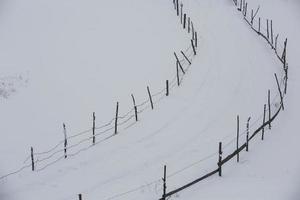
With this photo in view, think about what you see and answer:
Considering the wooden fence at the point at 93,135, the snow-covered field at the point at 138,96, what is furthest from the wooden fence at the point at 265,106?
the wooden fence at the point at 93,135

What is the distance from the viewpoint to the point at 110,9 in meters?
42.6

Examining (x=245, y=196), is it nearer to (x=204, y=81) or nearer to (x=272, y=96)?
(x=272, y=96)

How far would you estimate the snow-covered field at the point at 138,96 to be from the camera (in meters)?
21.5

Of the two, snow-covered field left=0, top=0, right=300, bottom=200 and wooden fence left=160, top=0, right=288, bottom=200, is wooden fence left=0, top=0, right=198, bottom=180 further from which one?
wooden fence left=160, top=0, right=288, bottom=200

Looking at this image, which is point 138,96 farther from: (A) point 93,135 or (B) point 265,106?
(B) point 265,106

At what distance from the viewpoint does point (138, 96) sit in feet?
96.9

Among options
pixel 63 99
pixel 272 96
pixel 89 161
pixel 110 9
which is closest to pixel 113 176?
pixel 89 161

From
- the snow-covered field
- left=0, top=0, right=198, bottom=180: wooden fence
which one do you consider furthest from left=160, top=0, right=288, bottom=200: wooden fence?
left=0, top=0, right=198, bottom=180: wooden fence

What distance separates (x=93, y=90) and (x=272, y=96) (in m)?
9.41

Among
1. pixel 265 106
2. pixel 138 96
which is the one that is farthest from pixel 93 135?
pixel 265 106

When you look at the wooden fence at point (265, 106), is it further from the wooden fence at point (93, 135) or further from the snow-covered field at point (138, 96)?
the wooden fence at point (93, 135)

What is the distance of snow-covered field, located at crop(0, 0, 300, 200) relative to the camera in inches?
846

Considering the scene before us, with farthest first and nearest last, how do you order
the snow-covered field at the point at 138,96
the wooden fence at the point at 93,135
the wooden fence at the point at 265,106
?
1. the wooden fence at the point at 93,135
2. the snow-covered field at the point at 138,96
3. the wooden fence at the point at 265,106

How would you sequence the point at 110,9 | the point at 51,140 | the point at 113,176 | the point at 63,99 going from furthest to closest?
1. the point at 110,9
2. the point at 63,99
3. the point at 51,140
4. the point at 113,176
